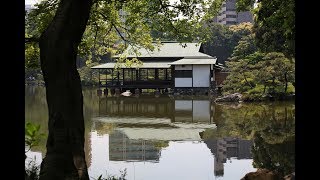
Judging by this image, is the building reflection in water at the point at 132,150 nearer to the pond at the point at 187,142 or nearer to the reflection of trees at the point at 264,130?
the pond at the point at 187,142

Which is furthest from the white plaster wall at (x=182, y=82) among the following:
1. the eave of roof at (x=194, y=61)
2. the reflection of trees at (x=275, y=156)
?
the reflection of trees at (x=275, y=156)

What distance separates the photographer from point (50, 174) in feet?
16.8

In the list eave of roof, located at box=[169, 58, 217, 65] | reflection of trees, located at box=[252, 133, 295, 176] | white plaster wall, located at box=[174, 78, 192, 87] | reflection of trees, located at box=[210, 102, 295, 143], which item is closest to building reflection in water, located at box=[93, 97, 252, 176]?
reflection of trees, located at box=[252, 133, 295, 176]

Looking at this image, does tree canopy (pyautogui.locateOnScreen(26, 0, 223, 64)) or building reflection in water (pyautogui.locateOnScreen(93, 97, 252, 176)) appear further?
building reflection in water (pyautogui.locateOnScreen(93, 97, 252, 176))

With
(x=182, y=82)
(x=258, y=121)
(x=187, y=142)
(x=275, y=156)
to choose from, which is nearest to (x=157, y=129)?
(x=187, y=142)

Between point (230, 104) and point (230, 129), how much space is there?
382 inches

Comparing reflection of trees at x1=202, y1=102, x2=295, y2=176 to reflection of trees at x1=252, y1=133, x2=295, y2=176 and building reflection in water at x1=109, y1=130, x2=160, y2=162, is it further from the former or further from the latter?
building reflection in water at x1=109, y1=130, x2=160, y2=162

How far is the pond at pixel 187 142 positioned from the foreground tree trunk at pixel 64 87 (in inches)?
113

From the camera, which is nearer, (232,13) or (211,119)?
(211,119)

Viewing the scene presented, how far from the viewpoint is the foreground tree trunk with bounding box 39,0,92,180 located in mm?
5273

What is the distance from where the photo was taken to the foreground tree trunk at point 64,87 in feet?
17.3

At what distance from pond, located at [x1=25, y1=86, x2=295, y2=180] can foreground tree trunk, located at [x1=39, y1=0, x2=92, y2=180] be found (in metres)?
2.88
